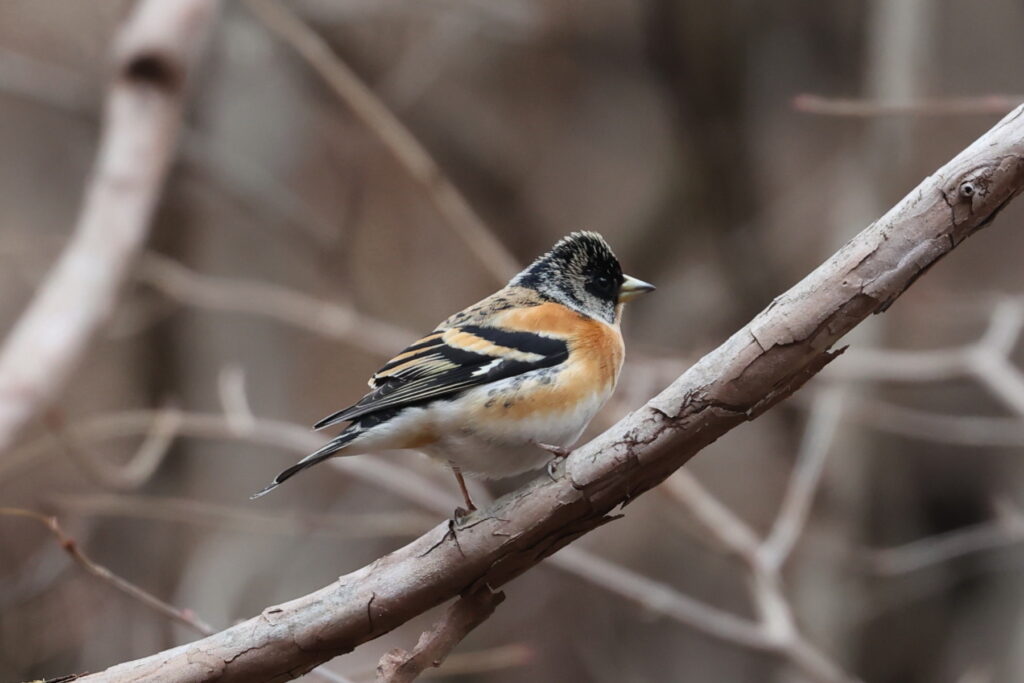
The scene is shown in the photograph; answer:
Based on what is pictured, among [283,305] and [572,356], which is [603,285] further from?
[283,305]

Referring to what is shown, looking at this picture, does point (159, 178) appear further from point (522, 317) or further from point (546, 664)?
point (546, 664)

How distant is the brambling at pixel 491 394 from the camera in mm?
2193

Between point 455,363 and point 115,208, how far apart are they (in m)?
1.92

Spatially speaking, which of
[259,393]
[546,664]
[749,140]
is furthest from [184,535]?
[749,140]

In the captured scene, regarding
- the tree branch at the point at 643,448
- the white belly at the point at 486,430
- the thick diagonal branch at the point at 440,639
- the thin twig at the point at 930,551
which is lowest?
the thick diagonal branch at the point at 440,639

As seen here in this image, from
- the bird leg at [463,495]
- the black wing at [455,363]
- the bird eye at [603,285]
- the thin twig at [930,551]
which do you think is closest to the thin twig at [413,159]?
the bird eye at [603,285]

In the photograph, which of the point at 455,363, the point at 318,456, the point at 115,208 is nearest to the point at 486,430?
the point at 455,363

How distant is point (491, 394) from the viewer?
2.26 meters

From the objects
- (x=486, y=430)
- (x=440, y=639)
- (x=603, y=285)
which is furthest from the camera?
(x=603, y=285)

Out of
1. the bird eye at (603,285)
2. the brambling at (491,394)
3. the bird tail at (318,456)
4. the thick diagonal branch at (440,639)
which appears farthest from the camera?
the bird eye at (603,285)

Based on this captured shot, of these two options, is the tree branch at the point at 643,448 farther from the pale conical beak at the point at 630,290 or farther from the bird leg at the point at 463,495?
the pale conical beak at the point at 630,290

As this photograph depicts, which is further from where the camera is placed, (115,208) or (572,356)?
(115,208)

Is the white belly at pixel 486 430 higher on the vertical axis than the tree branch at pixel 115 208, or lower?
lower

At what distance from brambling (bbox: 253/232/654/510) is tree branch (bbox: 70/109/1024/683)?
0.28 metres
